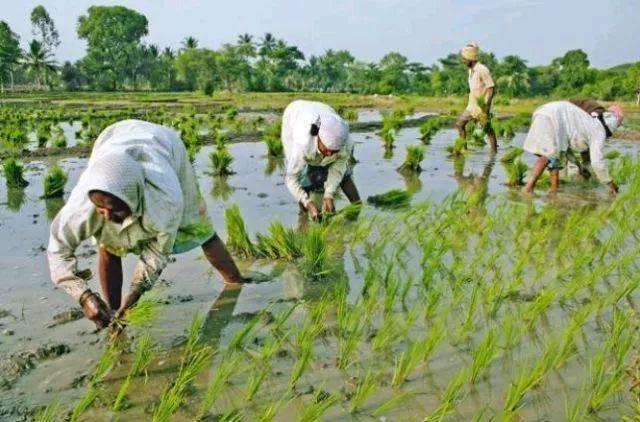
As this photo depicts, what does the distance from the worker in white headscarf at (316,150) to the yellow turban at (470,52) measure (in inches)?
149

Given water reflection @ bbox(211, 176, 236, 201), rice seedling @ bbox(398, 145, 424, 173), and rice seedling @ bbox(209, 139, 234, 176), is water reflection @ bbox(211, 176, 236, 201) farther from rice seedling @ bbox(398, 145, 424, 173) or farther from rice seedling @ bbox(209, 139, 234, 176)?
rice seedling @ bbox(398, 145, 424, 173)

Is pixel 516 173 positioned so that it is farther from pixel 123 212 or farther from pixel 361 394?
pixel 123 212

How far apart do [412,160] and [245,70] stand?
123ft

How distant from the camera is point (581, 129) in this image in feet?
17.2

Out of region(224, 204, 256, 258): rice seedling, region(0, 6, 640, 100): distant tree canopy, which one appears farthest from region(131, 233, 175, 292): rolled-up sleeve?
region(0, 6, 640, 100): distant tree canopy

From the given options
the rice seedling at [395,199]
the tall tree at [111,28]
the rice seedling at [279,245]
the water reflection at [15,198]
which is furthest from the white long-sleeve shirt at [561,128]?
the tall tree at [111,28]

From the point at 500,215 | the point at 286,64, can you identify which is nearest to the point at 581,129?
the point at 500,215

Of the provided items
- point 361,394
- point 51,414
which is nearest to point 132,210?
point 51,414

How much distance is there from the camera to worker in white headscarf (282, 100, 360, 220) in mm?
3873

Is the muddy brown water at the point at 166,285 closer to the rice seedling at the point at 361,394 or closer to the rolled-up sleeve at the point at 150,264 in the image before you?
the rice seedling at the point at 361,394

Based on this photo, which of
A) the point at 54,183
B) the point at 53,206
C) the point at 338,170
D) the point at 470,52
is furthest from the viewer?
the point at 470,52

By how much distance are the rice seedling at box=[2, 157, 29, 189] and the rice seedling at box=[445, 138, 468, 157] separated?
215 inches

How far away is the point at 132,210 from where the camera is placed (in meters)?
2.20

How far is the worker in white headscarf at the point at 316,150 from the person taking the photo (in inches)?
152
